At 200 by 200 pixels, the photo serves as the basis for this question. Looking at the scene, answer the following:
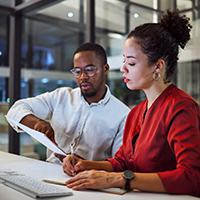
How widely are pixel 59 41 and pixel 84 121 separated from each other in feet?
4.55

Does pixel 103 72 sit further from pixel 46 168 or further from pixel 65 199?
pixel 65 199

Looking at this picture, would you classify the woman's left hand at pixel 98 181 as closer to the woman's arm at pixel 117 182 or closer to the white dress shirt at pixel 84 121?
the woman's arm at pixel 117 182

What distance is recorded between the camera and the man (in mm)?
1801

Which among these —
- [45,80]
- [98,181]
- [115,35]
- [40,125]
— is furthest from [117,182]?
[45,80]

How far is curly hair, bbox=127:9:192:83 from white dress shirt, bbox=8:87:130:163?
0.67 metres

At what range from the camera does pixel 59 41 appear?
293 centimetres

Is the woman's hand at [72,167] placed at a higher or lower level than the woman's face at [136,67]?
lower

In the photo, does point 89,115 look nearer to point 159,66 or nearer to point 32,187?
point 159,66

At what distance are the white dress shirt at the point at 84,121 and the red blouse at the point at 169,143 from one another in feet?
1.48

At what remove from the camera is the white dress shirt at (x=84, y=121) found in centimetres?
180

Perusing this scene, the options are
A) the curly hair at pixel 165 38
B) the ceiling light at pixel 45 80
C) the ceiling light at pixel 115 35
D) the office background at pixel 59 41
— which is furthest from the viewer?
the ceiling light at pixel 45 80

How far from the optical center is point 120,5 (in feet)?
7.64

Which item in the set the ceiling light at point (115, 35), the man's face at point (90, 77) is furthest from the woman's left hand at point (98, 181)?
the ceiling light at point (115, 35)

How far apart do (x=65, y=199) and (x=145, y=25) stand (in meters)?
0.83
